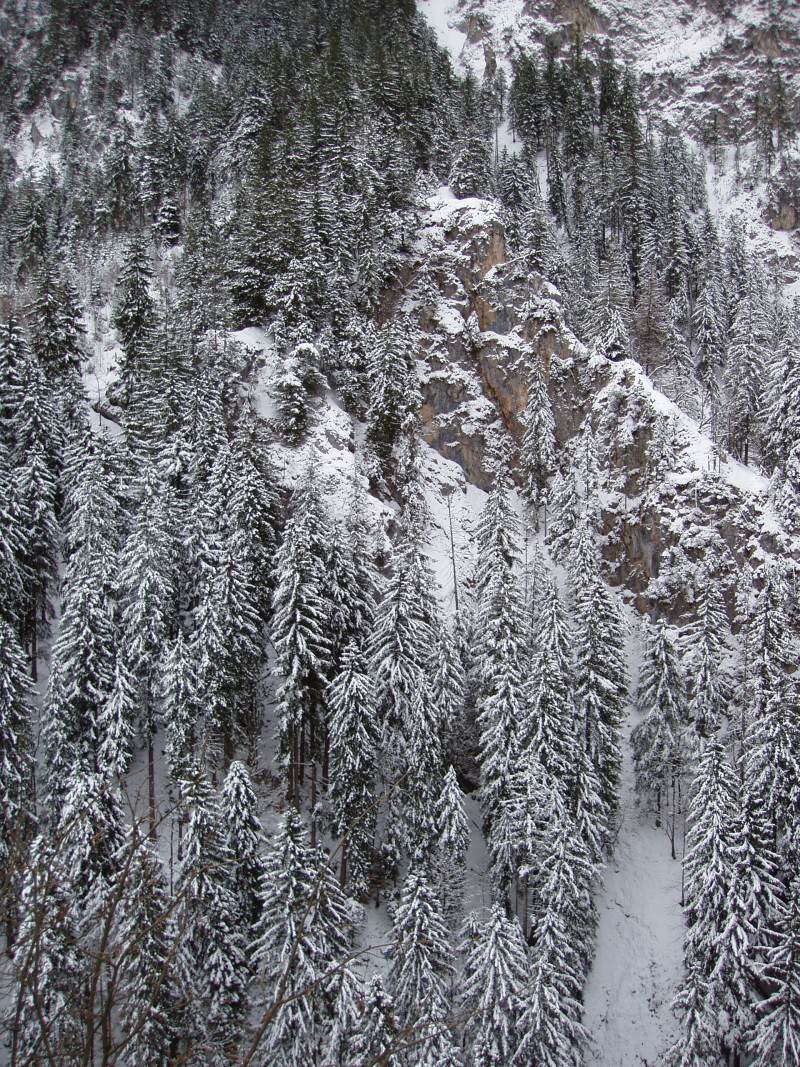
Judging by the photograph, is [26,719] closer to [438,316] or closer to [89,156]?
[438,316]

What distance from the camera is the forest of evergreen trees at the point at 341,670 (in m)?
23.2

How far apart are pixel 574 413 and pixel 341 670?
3288 cm

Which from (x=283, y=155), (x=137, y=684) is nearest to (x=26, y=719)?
(x=137, y=684)

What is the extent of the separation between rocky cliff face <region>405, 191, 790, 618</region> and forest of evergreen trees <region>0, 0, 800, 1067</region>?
6.31 feet

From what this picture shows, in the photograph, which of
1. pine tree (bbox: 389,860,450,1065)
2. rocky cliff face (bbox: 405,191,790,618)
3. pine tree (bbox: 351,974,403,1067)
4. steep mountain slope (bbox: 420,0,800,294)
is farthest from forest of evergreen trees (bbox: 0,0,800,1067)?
steep mountain slope (bbox: 420,0,800,294)

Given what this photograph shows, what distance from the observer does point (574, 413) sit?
55.2 m

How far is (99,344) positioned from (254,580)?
107ft

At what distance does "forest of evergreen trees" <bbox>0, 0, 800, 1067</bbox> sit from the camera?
23219mm

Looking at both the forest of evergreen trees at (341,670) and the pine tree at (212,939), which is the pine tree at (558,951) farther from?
the pine tree at (212,939)

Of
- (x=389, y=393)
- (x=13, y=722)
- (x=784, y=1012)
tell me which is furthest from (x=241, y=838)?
(x=389, y=393)

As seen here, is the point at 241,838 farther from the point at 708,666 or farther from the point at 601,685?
the point at 708,666

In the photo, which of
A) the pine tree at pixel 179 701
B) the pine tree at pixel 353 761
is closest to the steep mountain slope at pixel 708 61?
the pine tree at pixel 353 761

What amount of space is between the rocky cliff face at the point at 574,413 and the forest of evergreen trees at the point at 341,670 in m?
1.92

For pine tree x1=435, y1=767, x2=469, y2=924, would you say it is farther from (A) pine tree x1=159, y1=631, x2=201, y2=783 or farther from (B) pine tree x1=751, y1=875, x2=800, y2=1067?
(B) pine tree x1=751, y1=875, x2=800, y2=1067
